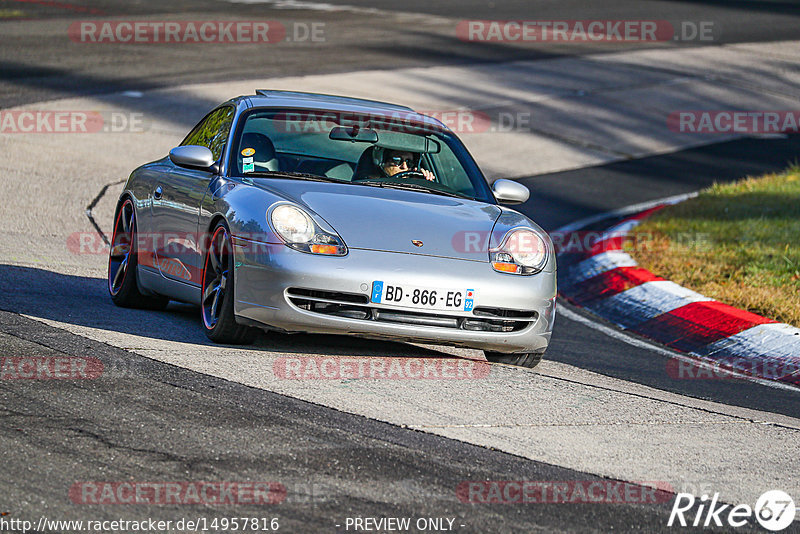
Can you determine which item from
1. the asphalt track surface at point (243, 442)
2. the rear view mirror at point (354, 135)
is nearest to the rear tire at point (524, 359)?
the asphalt track surface at point (243, 442)

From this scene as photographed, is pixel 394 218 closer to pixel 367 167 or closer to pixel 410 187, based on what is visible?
pixel 410 187

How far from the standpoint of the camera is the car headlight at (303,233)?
19.8ft

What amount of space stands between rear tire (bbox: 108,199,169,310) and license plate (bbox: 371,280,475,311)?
88.2 inches

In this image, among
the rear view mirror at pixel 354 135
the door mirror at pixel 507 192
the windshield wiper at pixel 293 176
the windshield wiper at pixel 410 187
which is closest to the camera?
the windshield wiper at pixel 293 176

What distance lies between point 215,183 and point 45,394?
83.8 inches

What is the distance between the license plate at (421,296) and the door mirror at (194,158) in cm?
153

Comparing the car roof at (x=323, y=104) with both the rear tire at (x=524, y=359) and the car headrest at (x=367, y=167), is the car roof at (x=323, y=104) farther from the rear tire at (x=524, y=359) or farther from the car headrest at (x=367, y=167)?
the rear tire at (x=524, y=359)

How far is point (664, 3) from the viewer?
3428cm

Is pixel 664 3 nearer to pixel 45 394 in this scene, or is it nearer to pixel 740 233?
pixel 740 233

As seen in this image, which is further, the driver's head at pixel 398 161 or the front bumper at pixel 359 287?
the driver's head at pixel 398 161

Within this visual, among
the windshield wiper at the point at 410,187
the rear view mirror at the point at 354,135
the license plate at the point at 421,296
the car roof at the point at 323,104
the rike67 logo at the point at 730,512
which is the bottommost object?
the rike67 logo at the point at 730,512

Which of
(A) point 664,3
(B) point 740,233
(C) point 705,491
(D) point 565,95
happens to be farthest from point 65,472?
(A) point 664,3

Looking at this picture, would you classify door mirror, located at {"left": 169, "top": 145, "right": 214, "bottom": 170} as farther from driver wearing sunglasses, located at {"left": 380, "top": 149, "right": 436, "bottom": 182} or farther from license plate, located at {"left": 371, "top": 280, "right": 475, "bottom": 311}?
license plate, located at {"left": 371, "top": 280, "right": 475, "bottom": 311}

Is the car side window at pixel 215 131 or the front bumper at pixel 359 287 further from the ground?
the car side window at pixel 215 131
